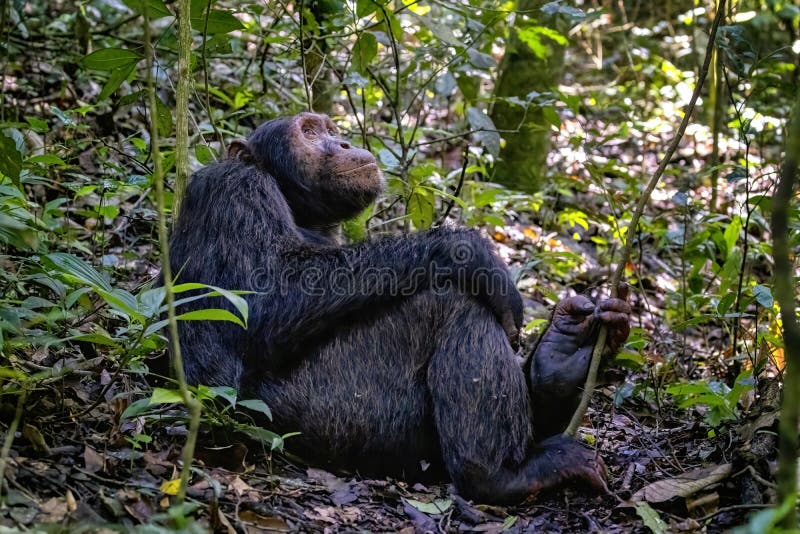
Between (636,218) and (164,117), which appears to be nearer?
(636,218)

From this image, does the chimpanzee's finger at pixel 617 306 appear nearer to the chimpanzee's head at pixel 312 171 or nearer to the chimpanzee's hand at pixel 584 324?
the chimpanzee's hand at pixel 584 324

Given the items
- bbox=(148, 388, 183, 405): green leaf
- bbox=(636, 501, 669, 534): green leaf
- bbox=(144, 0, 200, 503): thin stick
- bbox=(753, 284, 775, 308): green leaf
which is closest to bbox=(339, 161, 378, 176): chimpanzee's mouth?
bbox=(144, 0, 200, 503): thin stick

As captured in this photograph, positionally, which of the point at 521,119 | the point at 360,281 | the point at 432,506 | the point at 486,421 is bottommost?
the point at 432,506

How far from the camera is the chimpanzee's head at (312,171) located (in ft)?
17.6

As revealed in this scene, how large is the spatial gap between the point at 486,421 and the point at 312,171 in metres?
2.18

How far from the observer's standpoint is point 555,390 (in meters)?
4.68

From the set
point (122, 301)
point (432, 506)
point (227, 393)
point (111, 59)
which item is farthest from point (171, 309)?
point (111, 59)

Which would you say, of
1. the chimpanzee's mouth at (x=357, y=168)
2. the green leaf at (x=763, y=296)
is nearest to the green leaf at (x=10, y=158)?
the chimpanzee's mouth at (x=357, y=168)

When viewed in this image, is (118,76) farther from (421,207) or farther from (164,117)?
(421,207)

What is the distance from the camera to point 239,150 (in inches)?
214

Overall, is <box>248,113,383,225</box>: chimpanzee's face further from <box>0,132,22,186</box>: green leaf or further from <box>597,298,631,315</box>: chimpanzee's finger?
<box>597,298,631,315</box>: chimpanzee's finger

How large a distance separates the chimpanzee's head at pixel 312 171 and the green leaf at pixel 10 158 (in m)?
1.49

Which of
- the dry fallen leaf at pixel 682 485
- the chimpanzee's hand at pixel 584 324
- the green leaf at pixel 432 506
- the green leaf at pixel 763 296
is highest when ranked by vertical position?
the green leaf at pixel 763 296

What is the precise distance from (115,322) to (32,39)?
527 centimetres
